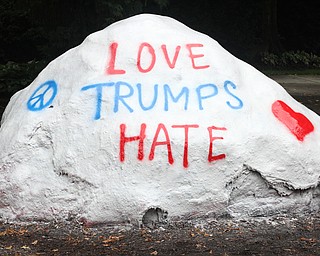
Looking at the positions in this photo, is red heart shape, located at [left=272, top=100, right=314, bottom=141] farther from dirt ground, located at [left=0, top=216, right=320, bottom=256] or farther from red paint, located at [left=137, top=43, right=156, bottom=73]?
red paint, located at [left=137, top=43, right=156, bottom=73]

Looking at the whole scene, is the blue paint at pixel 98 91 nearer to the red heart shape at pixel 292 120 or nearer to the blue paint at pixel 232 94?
the blue paint at pixel 232 94

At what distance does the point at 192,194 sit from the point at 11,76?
33.6 feet

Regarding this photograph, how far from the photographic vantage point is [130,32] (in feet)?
21.1

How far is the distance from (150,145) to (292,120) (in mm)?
1468

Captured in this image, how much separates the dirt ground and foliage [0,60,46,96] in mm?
8938

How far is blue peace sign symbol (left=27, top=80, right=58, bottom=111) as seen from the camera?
627 centimetres

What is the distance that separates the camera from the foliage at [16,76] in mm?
14477

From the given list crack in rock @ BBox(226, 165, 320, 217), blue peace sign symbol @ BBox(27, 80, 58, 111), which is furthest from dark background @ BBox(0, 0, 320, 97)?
crack in rock @ BBox(226, 165, 320, 217)

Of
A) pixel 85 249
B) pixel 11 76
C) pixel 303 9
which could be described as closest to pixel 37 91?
pixel 85 249

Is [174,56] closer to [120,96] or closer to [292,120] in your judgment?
[120,96]

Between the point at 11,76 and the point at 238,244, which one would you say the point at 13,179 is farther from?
the point at 11,76

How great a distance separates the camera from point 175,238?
18.2 ft

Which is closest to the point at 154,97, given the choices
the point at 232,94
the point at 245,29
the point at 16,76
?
the point at 232,94

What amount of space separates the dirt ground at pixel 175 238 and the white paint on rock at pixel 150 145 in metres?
0.13
